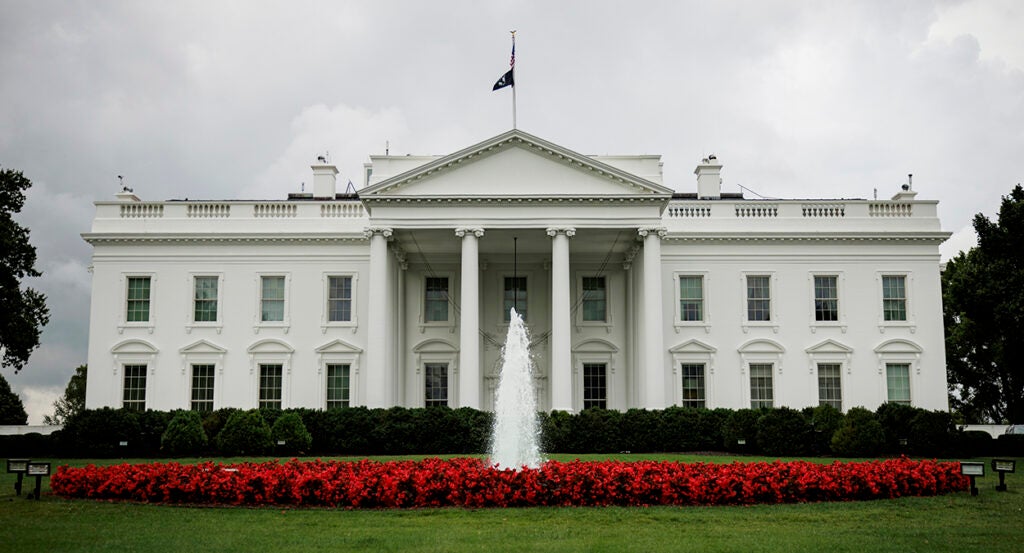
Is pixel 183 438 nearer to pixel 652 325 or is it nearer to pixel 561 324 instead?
pixel 561 324

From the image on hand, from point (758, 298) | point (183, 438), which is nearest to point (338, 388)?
point (183, 438)

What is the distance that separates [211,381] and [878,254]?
26.4 m

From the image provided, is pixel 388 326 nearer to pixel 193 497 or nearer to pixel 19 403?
pixel 193 497

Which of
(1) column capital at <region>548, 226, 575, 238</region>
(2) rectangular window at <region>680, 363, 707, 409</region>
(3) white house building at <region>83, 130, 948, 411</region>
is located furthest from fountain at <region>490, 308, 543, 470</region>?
(2) rectangular window at <region>680, 363, 707, 409</region>

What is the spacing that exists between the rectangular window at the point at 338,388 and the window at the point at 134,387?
713 centimetres

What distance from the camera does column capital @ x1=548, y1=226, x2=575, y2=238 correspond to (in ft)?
106

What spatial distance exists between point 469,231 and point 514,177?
252 centimetres

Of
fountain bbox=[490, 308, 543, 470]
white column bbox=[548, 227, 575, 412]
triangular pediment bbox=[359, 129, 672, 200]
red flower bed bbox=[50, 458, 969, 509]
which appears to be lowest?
red flower bed bbox=[50, 458, 969, 509]

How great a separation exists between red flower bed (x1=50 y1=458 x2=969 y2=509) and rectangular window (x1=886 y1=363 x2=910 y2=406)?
66.5ft

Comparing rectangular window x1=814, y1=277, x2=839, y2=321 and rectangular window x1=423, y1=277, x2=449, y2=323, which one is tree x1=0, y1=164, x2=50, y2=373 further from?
rectangular window x1=814, y1=277, x2=839, y2=321

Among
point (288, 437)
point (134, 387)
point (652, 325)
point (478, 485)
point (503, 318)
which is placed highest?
point (503, 318)

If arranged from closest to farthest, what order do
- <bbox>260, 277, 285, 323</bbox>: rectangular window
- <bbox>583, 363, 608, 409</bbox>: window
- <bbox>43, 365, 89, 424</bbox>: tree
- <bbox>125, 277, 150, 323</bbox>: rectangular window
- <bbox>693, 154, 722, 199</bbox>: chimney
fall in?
<bbox>125, 277, 150, 323</bbox>: rectangular window → <bbox>260, 277, 285, 323</bbox>: rectangular window → <bbox>583, 363, 608, 409</bbox>: window → <bbox>693, 154, 722, 199</bbox>: chimney → <bbox>43, 365, 89, 424</bbox>: tree

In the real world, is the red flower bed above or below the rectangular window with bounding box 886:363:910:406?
below

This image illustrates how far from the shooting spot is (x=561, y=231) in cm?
3241
